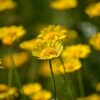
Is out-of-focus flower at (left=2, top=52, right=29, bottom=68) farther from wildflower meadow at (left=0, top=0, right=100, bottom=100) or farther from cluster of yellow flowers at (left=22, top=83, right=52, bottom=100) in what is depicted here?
cluster of yellow flowers at (left=22, top=83, right=52, bottom=100)

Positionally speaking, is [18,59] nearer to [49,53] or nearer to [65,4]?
[65,4]

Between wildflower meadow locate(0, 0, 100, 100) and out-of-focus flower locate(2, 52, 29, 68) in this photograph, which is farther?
out-of-focus flower locate(2, 52, 29, 68)

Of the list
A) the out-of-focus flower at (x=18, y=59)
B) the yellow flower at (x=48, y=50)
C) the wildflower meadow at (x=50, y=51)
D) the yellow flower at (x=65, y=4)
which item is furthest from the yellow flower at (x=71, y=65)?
the yellow flower at (x=65, y=4)

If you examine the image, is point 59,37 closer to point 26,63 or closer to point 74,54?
point 74,54

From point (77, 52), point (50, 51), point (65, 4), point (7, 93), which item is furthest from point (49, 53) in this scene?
point (65, 4)

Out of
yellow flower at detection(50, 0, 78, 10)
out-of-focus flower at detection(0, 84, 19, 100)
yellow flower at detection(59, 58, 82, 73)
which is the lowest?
out-of-focus flower at detection(0, 84, 19, 100)

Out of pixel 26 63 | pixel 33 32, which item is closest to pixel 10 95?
pixel 26 63

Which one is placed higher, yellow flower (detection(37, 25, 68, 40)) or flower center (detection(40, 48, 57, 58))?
yellow flower (detection(37, 25, 68, 40))

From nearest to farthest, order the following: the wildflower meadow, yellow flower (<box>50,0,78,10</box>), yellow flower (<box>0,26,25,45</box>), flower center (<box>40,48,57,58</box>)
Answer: flower center (<box>40,48,57,58</box>), the wildflower meadow, yellow flower (<box>0,26,25,45</box>), yellow flower (<box>50,0,78,10</box>)

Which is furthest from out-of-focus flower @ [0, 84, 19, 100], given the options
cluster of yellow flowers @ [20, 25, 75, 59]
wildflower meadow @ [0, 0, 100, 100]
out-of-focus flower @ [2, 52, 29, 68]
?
out-of-focus flower @ [2, 52, 29, 68]
